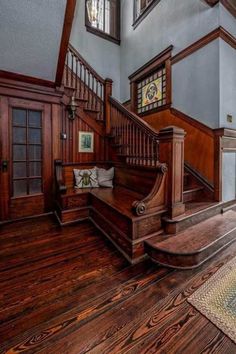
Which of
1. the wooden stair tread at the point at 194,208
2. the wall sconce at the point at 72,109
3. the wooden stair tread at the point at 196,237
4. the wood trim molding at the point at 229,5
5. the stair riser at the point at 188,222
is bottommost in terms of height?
the wooden stair tread at the point at 196,237

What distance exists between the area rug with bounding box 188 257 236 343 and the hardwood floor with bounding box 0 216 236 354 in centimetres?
5

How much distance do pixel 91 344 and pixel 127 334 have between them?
0.23m

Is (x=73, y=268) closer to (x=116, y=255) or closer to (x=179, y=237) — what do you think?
(x=116, y=255)

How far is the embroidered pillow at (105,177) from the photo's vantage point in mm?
3494

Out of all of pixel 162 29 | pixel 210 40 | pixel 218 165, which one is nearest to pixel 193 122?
pixel 218 165

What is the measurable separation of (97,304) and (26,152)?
2744 mm

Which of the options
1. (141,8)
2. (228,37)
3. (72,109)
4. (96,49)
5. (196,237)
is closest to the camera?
(196,237)

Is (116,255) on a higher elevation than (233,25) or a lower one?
lower

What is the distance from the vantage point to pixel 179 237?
6.91 ft

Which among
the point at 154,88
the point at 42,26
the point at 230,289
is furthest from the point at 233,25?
the point at 230,289

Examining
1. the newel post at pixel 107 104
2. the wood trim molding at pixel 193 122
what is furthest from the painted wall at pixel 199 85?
the newel post at pixel 107 104

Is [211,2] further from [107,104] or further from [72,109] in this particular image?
[72,109]

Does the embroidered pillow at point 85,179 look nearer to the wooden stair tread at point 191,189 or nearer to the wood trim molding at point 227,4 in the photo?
the wooden stair tread at point 191,189

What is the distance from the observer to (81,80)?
4.20 m
